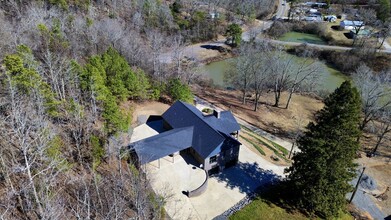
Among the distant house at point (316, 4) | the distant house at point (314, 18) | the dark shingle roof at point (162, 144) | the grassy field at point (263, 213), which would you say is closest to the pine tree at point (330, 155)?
the grassy field at point (263, 213)

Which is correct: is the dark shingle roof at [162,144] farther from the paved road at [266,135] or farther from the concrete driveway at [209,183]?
the paved road at [266,135]

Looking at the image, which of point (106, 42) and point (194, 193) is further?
point (106, 42)

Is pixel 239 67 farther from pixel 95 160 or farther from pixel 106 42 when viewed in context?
pixel 95 160

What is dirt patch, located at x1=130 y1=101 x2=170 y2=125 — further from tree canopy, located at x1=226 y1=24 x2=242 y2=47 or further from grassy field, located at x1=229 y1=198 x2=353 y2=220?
tree canopy, located at x1=226 y1=24 x2=242 y2=47

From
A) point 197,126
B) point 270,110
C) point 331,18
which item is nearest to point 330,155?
point 197,126

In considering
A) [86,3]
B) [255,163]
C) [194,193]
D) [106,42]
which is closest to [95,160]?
[194,193]

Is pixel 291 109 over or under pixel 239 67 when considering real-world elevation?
under

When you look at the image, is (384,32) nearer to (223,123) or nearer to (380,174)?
(380,174)
